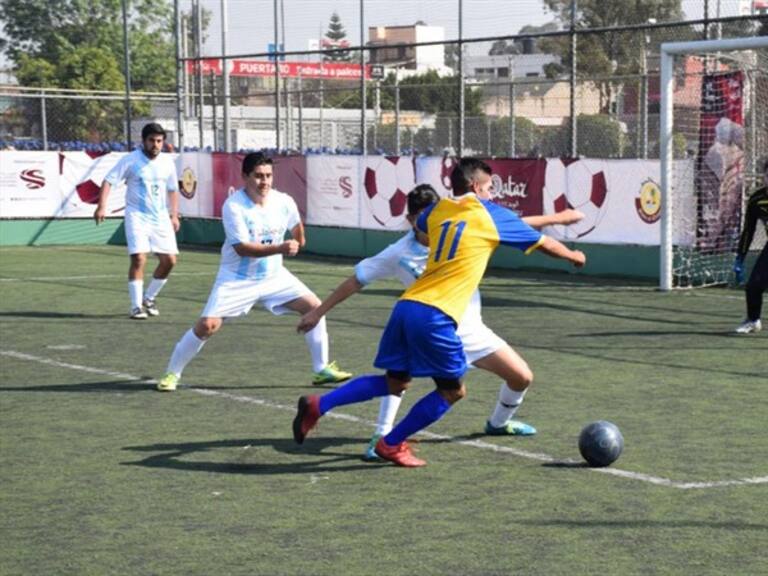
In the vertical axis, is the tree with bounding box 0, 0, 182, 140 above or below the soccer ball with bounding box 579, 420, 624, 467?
above

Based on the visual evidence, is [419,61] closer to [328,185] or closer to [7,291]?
[328,185]

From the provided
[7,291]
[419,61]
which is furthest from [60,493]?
[419,61]

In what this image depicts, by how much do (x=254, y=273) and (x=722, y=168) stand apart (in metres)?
9.64

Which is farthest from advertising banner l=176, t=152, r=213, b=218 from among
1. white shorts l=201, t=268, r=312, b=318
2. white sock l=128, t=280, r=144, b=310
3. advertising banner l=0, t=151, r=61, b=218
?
white shorts l=201, t=268, r=312, b=318

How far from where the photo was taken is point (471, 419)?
10.1m

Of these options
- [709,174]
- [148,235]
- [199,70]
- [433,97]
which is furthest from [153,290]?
[433,97]

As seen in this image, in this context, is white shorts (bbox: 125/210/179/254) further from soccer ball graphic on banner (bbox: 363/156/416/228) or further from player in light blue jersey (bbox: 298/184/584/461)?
player in light blue jersey (bbox: 298/184/584/461)

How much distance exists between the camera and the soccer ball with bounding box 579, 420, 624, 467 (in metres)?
8.38

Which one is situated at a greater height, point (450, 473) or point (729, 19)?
point (729, 19)

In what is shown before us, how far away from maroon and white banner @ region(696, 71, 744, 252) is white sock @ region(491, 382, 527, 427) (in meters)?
10.5

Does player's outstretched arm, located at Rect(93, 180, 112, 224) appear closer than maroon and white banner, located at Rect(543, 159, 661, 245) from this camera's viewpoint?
Yes

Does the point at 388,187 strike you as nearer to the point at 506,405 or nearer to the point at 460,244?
the point at 506,405

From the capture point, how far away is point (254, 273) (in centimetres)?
1159

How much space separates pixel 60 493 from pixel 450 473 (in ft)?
6.93
